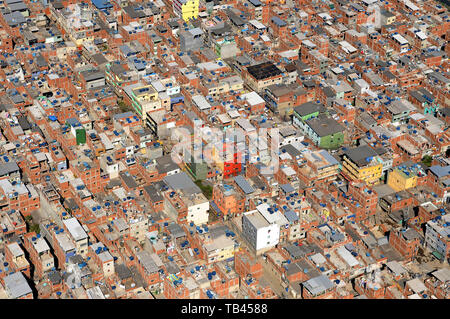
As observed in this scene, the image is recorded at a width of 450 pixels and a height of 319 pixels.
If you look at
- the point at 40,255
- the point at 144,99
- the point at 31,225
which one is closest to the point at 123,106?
the point at 144,99

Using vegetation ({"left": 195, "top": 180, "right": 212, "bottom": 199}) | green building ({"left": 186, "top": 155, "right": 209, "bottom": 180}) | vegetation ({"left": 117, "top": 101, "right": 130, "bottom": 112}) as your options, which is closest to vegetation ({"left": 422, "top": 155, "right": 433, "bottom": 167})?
vegetation ({"left": 195, "top": 180, "right": 212, "bottom": 199})

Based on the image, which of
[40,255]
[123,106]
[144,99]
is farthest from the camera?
[123,106]

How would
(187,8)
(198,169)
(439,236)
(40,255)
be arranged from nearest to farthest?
1. (40,255)
2. (439,236)
3. (198,169)
4. (187,8)

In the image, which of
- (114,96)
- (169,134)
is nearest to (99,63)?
(114,96)

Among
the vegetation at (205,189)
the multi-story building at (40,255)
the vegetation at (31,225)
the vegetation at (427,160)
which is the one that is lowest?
the vegetation at (427,160)

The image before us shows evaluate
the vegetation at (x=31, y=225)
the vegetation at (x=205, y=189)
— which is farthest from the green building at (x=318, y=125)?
the vegetation at (x=31, y=225)

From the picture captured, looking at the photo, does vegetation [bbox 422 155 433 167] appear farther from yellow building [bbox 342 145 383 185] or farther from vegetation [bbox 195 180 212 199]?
vegetation [bbox 195 180 212 199]

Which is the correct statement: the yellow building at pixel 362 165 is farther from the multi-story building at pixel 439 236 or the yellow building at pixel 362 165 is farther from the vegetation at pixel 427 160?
the multi-story building at pixel 439 236

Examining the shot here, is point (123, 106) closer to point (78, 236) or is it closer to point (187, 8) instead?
point (187, 8)
